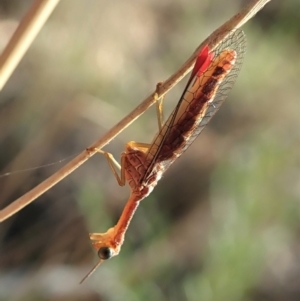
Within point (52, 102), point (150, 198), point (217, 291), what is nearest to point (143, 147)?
point (52, 102)

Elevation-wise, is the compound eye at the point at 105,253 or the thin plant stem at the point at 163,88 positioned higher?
the thin plant stem at the point at 163,88

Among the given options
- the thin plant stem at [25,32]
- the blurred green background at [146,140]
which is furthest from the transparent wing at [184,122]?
the blurred green background at [146,140]

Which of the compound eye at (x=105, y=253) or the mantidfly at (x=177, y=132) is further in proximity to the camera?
the compound eye at (x=105, y=253)

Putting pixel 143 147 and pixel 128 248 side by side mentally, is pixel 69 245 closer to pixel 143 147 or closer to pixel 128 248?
pixel 128 248

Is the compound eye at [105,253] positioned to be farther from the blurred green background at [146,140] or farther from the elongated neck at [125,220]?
the blurred green background at [146,140]

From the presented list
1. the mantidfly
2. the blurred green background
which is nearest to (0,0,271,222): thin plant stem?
the mantidfly

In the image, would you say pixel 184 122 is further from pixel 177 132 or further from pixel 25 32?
pixel 25 32
